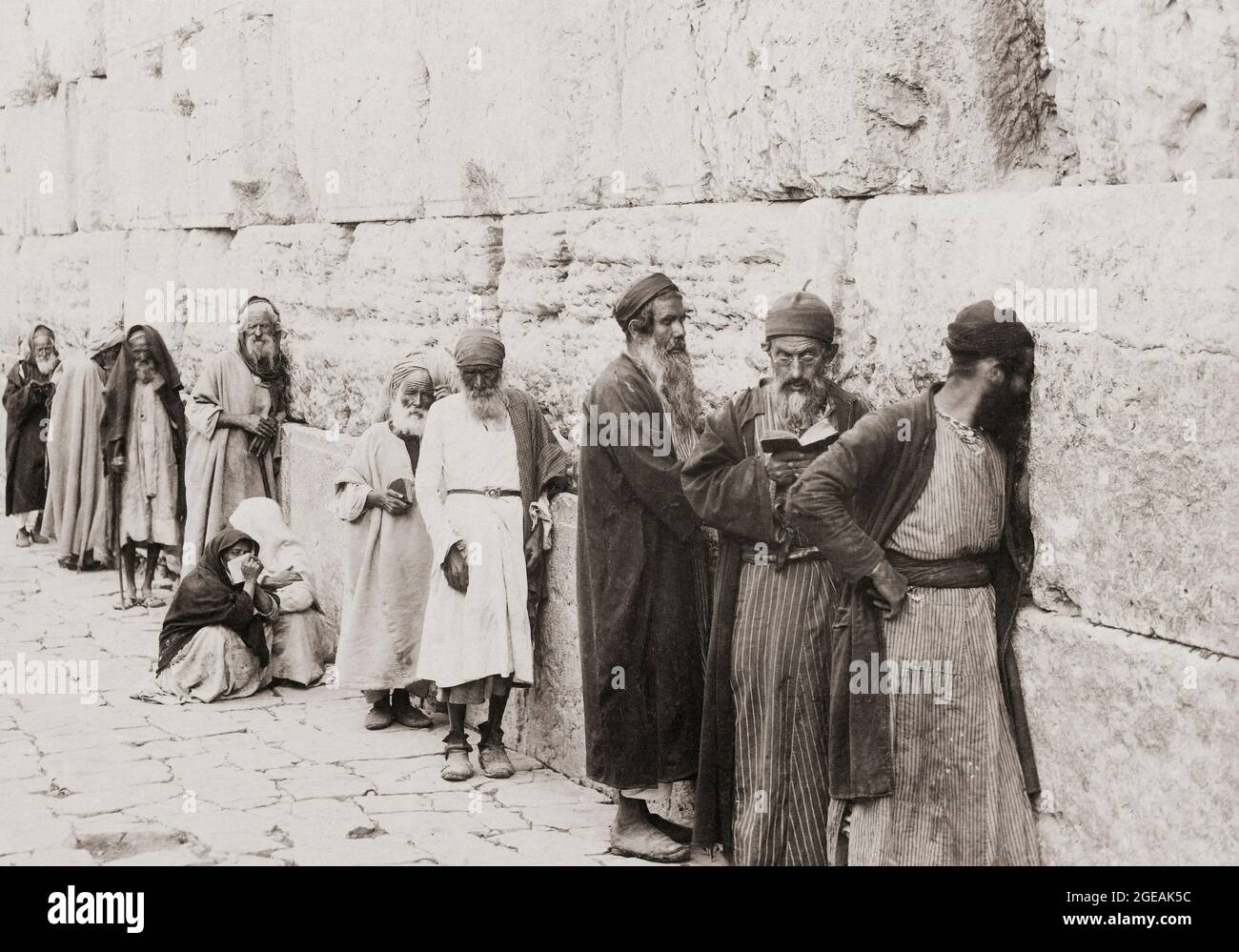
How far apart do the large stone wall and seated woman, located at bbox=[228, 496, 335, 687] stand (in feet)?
1.65

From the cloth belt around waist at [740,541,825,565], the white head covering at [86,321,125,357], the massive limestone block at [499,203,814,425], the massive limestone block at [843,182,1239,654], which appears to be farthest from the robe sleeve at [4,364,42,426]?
the massive limestone block at [843,182,1239,654]

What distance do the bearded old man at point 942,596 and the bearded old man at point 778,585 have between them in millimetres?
298

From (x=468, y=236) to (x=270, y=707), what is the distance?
2.28 metres

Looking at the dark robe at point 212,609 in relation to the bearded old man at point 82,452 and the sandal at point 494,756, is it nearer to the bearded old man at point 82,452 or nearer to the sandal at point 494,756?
the sandal at point 494,756

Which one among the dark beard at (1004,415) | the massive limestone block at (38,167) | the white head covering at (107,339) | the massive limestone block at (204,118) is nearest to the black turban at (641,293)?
the dark beard at (1004,415)

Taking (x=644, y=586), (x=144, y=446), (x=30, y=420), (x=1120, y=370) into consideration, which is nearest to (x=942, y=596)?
(x=1120, y=370)

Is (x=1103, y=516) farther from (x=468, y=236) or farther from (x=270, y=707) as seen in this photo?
(x=270, y=707)

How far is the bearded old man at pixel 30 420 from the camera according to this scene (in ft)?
36.4

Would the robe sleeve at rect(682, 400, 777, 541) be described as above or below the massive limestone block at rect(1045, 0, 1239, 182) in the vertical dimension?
below

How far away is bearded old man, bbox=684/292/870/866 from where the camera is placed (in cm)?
431

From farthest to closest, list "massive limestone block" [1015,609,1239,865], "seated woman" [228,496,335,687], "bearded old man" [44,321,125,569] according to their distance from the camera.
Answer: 1. "bearded old man" [44,321,125,569]
2. "seated woman" [228,496,335,687]
3. "massive limestone block" [1015,609,1239,865]

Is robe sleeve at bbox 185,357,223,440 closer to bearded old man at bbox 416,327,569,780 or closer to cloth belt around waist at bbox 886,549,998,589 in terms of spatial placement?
bearded old man at bbox 416,327,569,780

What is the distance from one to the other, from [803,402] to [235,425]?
482 centimetres

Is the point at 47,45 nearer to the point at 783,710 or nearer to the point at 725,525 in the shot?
the point at 725,525
